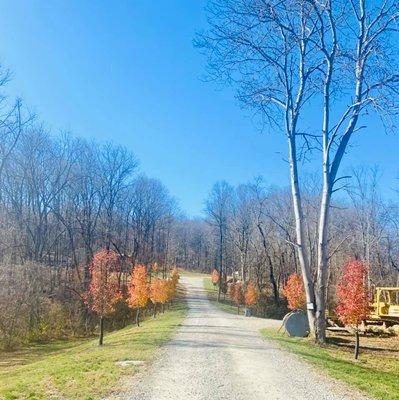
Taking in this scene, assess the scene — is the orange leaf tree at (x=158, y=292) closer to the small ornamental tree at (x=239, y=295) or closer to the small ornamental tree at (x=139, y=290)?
the small ornamental tree at (x=139, y=290)

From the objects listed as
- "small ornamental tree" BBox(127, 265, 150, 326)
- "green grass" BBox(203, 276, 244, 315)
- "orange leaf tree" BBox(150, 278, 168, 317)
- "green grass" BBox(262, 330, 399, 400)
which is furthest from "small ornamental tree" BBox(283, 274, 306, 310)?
"green grass" BBox(262, 330, 399, 400)

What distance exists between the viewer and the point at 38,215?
4047cm

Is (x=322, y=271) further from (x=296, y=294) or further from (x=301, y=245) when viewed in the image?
(x=296, y=294)

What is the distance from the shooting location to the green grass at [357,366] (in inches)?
344

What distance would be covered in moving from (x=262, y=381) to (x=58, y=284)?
30.7 m

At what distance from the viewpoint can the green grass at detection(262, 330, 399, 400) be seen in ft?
28.7

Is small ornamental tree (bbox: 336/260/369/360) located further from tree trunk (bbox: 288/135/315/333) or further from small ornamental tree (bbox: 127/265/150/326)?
small ornamental tree (bbox: 127/265/150/326)

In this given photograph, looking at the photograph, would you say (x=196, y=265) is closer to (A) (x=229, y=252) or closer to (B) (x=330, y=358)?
(A) (x=229, y=252)

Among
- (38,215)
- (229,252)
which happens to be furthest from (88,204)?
(229,252)

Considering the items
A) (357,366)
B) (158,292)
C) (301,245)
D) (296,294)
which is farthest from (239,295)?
(357,366)

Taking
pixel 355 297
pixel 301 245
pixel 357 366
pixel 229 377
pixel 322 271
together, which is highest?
pixel 301 245

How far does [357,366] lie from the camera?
37.8 ft

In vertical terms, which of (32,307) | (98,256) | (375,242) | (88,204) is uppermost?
Answer: (88,204)

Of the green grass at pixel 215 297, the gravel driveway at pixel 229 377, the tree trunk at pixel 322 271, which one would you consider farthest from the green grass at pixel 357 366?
the green grass at pixel 215 297
